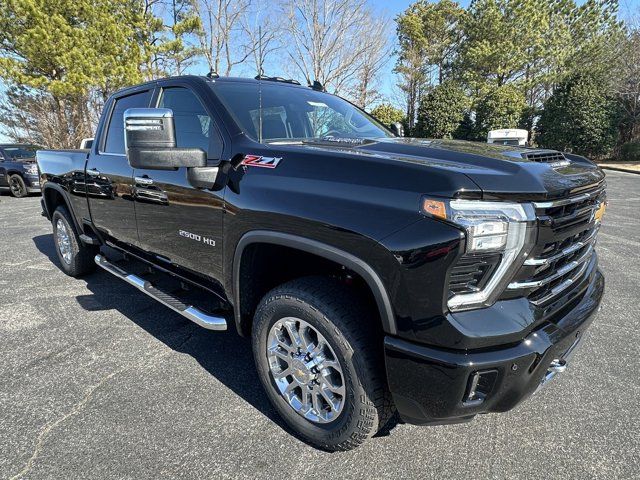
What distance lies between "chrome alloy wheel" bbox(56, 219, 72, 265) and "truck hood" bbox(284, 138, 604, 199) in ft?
12.7

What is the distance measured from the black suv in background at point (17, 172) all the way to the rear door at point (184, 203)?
11.5m

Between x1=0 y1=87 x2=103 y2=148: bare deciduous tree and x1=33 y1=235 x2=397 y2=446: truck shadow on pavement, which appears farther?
x1=0 y1=87 x2=103 y2=148: bare deciduous tree

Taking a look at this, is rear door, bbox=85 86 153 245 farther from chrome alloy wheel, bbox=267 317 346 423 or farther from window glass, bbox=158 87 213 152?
chrome alloy wheel, bbox=267 317 346 423

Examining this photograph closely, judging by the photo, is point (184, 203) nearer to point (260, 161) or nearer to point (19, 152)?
point (260, 161)

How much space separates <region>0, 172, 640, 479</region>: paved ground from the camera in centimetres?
204

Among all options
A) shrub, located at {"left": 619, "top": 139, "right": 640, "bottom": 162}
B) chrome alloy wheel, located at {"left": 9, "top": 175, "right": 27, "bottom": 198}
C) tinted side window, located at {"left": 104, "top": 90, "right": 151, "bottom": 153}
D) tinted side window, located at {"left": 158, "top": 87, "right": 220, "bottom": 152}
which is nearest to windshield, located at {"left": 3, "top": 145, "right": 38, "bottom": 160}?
chrome alloy wheel, located at {"left": 9, "top": 175, "right": 27, "bottom": 198}

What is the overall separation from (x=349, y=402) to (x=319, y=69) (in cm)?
2116

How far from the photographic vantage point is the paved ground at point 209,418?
204cm

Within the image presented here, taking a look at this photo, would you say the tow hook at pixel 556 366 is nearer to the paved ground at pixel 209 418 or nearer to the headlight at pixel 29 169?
the paved ground at pixel 209 418

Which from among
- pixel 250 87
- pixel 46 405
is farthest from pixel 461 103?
pixel 46 405

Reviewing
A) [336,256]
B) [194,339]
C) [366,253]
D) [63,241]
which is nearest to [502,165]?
[366,253]

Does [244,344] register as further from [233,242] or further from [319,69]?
[319,69]

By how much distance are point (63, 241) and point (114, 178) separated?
2.11m

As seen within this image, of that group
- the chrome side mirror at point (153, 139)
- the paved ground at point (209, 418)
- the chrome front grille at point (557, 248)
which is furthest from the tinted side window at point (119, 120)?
the chrome front grille at point (557, 248)
